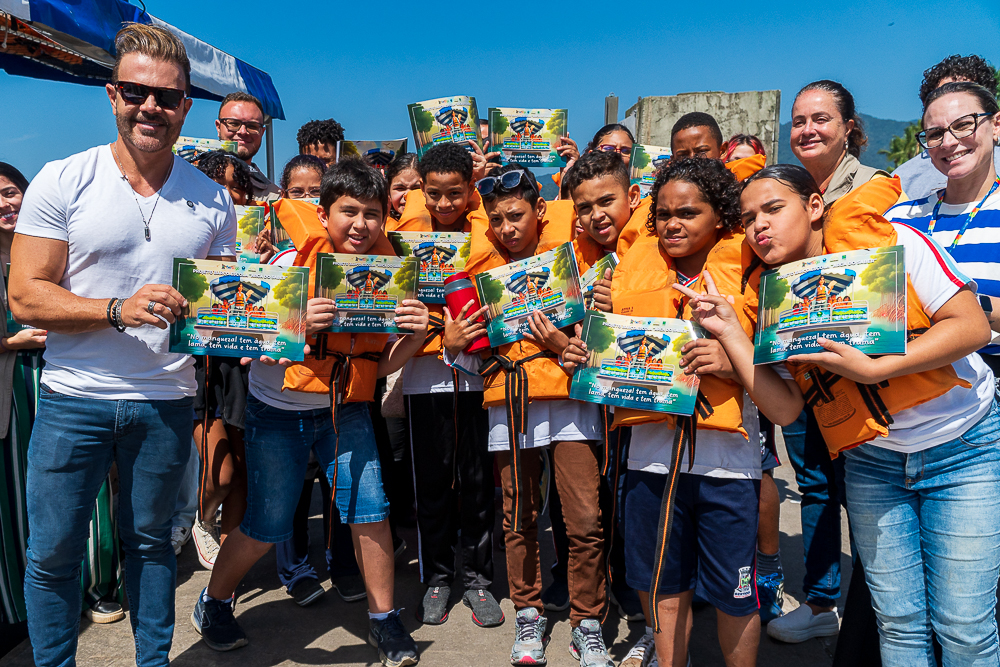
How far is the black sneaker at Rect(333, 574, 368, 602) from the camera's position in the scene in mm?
3523

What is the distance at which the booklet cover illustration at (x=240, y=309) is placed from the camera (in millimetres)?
2396

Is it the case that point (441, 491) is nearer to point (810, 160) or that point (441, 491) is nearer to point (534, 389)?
point (534, 389)

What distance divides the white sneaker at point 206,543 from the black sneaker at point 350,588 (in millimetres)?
809

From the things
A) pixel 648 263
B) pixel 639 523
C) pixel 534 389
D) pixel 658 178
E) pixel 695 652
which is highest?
pixel 658 178

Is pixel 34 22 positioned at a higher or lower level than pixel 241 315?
higher

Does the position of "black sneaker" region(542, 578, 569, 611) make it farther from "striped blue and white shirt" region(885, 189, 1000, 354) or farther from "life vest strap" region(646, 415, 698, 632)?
"striped blue and white shirt" region(885, 189, 1000, 354)

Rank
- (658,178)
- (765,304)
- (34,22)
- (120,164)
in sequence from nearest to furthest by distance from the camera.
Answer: (765,304) → (120,164) → (658,178) → (34,22)

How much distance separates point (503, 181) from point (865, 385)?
1719mm

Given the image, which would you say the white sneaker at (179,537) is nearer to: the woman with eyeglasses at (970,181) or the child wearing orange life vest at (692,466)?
the child wearing orange life vest at (692,466)

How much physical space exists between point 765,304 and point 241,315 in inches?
72.7

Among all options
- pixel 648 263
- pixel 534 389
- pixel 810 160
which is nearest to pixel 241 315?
pixel 534 389

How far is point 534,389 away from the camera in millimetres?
2906

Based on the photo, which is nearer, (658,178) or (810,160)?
(658,178)

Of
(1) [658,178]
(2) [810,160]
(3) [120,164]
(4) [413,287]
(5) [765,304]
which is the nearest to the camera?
(5) [765,304]
